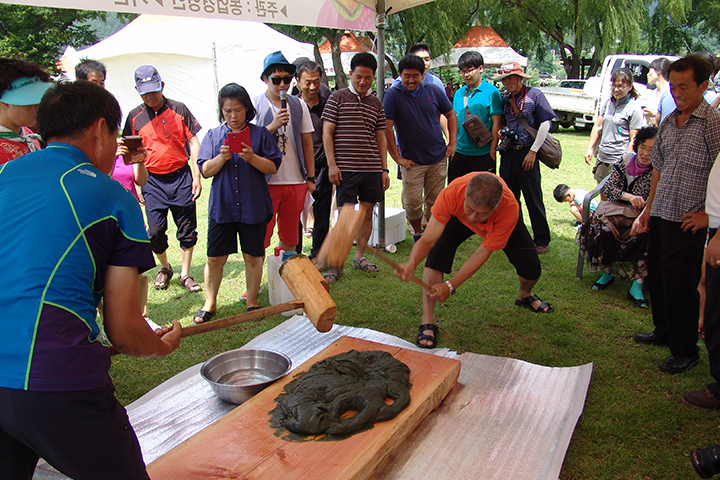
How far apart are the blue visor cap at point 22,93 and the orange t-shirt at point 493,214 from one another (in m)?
2.60

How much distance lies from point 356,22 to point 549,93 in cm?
1496

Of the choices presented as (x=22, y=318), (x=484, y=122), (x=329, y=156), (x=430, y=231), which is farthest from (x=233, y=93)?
(x=484, y=122)

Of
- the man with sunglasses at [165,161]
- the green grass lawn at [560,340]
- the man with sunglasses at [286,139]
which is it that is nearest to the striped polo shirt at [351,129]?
the man with sunglasses at [286,139]

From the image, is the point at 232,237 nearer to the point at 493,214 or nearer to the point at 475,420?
the point at 493,214

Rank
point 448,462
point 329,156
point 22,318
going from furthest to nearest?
point 329,156
point 448,462
point 22,318

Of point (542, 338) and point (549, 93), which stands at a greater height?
point (549, 93)

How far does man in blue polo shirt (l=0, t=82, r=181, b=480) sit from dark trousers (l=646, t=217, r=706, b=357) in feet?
11.1

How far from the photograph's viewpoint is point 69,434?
1650mm

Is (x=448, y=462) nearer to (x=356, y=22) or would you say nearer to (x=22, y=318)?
(x=22, y=318)

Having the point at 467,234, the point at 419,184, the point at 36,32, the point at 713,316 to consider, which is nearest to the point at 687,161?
the point at 713,316

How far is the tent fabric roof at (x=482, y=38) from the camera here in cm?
2877

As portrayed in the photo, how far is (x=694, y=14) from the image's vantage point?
3250cm

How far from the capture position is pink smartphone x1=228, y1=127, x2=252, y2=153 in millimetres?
3938

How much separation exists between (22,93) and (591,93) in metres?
16.5
